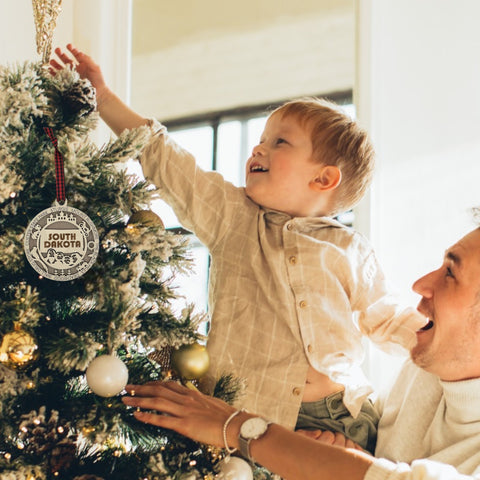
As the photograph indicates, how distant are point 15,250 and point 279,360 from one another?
600 millimetres

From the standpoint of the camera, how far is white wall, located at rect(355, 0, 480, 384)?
1.76 m

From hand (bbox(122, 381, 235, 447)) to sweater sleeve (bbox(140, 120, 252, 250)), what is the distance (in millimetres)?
401

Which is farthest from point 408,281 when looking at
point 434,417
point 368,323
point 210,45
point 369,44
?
point 210,45

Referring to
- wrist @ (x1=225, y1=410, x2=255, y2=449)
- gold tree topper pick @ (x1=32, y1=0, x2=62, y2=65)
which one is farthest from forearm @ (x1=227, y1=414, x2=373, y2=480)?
gold tree topper pick @ (x1=32, y1=0, x2=62, y2=65)

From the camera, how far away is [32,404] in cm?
94

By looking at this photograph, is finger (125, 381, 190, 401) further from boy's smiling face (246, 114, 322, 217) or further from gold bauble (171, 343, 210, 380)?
boy's smiling face (246, 114, 322, 217)

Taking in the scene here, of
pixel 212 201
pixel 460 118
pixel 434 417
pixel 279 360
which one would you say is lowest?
pixel 434 417

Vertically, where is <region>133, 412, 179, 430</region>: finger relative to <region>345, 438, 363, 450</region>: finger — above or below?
above

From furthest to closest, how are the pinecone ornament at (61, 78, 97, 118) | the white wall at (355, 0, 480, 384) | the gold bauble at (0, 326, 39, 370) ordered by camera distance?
the white wall at (355, 0, 480, 384) → the pinecone ornament at (61, 78, 97, 118) → the gold bauble at (0, 326, 39, 370)

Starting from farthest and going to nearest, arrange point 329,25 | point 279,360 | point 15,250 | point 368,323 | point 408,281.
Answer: point 329,25, point 408,281, point 368,323, point 279,360, point 15,250

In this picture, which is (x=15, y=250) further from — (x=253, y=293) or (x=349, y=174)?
(x=349, y=174)

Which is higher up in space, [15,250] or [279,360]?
[15,250]

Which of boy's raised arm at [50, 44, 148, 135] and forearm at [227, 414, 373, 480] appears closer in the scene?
forearm at [227, 414, 373, 480]

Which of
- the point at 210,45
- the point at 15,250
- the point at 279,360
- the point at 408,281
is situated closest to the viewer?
the point at 15,250
